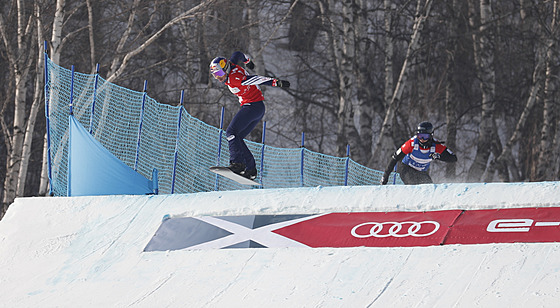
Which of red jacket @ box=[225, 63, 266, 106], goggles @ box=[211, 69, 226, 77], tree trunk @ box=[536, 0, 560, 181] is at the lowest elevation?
tree trunk @ box=[536, 0, 560, 181]

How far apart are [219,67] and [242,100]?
0.57 m

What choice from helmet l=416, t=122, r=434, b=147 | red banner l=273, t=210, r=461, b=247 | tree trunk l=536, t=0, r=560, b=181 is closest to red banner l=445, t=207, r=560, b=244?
red banner l=273, t=210, r=461, b=247

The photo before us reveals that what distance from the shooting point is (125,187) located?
27.9ft

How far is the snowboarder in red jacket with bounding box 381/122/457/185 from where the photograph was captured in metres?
8.58

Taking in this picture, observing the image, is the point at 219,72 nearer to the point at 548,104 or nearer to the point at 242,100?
the point at 242,100

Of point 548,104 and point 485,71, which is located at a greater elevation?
point 485,71

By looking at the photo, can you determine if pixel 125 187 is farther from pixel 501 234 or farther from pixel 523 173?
pixel 523 173

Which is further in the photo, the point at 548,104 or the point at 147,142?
the point at 548,104

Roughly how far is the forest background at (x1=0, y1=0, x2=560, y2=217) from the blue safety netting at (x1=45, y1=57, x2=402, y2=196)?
131 cm

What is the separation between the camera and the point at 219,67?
8.23 meters

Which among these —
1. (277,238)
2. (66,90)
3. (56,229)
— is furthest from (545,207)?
(66,90)

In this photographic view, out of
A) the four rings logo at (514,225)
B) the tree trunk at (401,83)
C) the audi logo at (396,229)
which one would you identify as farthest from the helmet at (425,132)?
the tree trunk at (401,83)

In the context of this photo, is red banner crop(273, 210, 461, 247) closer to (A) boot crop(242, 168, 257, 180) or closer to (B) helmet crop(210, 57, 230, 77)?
(A) boot crop(242, 168, 257, 180)

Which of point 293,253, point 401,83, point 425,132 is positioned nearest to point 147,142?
point 425,132
